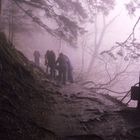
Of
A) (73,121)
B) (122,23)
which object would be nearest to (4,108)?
(73,121)

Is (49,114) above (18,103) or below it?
below

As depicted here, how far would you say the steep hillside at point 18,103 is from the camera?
6381mm

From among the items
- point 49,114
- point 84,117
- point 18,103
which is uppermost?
point 18,103

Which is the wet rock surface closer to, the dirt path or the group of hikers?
the dirt path

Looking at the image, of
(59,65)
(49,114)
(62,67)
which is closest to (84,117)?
(49,114)

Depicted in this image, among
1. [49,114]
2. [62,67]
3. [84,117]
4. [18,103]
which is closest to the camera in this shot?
[18,103]

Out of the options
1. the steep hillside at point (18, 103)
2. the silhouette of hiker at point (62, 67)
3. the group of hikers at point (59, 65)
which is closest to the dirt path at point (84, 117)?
the steep hillside at point (18, 103)

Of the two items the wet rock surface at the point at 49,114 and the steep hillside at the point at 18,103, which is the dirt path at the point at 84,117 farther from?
the steep hillside at the point at 18,103

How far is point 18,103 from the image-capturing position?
309 inches

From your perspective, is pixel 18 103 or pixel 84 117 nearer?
pixel 18 103

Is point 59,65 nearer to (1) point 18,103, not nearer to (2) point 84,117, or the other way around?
(2) point 84,117

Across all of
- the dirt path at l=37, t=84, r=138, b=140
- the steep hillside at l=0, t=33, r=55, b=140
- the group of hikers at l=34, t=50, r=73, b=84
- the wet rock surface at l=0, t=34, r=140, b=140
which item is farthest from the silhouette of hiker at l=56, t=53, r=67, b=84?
the steep hillside at l=0, t=33, r=55, b=140

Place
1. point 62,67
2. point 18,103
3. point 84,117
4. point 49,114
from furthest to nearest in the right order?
point 62,67 < point 84,117 < point 49,114 < point 18,103

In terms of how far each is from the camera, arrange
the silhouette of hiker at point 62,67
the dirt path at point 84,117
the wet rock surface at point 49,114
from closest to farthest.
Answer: the wet rock surface at point 49,114, the dirt path at point 84,117, the silhouette of hiker at point 62,67
